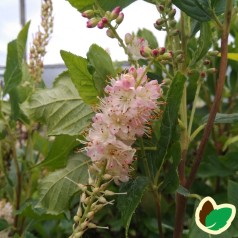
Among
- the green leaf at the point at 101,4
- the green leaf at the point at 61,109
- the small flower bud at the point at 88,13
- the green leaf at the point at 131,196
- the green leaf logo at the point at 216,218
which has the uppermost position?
the green leaf at the point at 101,4

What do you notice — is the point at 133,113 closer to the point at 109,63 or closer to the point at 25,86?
the point at 109,63

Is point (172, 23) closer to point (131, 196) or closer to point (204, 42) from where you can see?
point (204, 42)

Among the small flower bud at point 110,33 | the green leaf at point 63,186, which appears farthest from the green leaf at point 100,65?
the green leaf at point 63,186

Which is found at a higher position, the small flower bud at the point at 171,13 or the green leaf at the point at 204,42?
the small flower bud at the point at 171,13

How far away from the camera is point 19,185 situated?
81cm

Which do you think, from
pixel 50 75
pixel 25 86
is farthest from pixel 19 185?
pixel 50 75

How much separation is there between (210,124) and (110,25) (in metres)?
0.14

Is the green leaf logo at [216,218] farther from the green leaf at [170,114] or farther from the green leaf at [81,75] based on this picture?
the green leaf at [81,75]

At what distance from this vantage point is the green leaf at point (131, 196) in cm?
50

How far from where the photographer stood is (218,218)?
504mm

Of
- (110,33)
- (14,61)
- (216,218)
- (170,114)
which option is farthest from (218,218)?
(14,61)

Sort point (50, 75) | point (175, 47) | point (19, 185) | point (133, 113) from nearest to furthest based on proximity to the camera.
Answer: point (133, 113)
point (175, 47)
point (19, 185)
point (50, 75)

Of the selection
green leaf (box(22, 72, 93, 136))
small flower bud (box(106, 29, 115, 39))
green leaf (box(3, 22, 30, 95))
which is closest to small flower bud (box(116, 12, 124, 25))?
small flower bud (box(106, 29, 115, 39))

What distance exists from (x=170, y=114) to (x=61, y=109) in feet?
0.65
